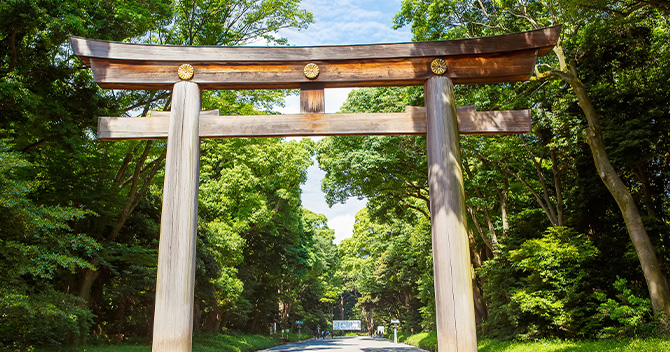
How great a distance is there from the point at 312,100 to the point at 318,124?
361 millimetres

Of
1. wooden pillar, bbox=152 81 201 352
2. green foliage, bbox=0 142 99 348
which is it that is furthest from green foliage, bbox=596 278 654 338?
green foliage, bbox=0 142 99 348

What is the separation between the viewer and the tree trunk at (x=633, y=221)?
10250 mm

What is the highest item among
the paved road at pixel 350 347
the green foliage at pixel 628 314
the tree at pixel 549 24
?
the tree at pixel 549 24

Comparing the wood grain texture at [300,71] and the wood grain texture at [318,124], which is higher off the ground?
the wood grain texture at [300,71]

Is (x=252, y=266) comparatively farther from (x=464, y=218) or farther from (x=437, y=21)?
(x=464, y=218)

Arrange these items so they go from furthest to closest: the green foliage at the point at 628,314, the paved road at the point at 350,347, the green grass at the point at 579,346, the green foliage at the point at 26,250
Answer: the paved road at the point at 350,347 → the green foliage at the point at 628,314 → the green grass at the point at 579,346 → the green foliage at the point at 26,250

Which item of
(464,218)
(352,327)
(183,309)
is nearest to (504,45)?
(464,218)

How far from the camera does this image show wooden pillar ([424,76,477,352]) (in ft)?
17.2

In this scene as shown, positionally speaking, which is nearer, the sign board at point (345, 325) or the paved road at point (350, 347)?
the paved road at point (350, 347)

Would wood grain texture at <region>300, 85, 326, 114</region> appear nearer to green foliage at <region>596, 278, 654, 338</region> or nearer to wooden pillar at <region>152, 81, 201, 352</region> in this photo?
wooden pillar at <region>152, 81, 201, 352</region>

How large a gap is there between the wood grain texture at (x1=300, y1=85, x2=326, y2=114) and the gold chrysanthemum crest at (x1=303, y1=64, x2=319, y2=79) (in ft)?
0.50

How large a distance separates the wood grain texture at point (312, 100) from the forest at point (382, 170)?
5173mm

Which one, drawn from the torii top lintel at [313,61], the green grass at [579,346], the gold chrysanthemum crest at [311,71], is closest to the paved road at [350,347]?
the green grass at [579,346]

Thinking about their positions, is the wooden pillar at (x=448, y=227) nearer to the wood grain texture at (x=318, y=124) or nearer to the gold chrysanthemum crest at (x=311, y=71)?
the wood grain texture at (x=318, y=124)
